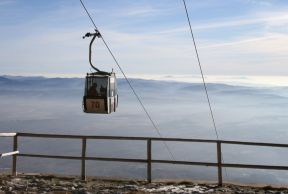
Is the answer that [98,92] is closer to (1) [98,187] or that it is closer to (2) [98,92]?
(2) [98,92]

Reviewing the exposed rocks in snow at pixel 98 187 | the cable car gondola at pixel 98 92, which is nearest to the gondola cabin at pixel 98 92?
the cable car gondola at pixel 98 92

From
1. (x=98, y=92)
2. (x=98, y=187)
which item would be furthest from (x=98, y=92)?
(x=98, y=187)

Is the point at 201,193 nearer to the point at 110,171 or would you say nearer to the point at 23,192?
the point at 23,192

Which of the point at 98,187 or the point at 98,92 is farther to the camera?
the point at 98,92

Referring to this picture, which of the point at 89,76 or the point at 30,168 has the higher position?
the point at 89,76

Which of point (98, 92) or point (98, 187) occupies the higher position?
point (98, 92)

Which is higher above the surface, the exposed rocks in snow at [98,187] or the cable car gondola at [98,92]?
the cable car gondola at [98,92]

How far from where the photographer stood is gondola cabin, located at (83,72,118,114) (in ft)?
48.2

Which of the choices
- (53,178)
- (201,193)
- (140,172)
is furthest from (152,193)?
(140,172)

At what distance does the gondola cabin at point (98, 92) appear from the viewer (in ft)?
48.2

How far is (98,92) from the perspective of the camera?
1485 cm

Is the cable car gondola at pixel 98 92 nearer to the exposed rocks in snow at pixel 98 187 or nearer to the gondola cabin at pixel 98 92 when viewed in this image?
the gondola cabin at pixel 98 92

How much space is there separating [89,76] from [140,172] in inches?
7158

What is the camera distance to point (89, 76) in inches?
579
